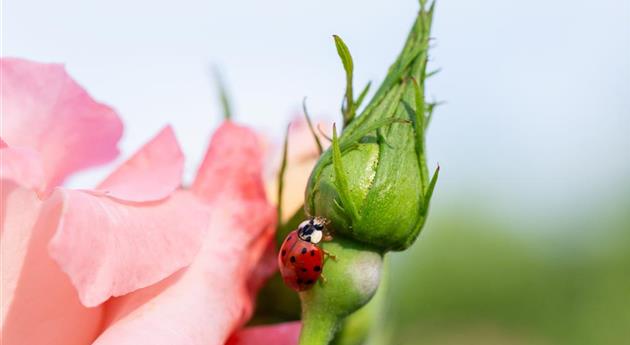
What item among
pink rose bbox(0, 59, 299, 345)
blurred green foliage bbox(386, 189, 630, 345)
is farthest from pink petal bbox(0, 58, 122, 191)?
blurred green foliage bbox(386, 189, 630, 345)

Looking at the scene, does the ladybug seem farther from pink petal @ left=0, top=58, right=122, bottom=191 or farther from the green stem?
pink petal @ left=0, top=58, right=122, bottom=191

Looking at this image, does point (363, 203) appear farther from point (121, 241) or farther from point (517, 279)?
point (517, 279)

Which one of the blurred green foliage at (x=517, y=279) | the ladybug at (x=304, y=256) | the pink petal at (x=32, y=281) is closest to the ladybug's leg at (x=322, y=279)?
the ladybug at (x=304, y=256)

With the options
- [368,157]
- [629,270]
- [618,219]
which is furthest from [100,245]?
[618,219]

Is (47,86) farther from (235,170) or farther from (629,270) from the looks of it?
(629,270)

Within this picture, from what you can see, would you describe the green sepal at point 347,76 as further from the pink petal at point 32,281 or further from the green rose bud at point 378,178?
the pink petal at point 32,281

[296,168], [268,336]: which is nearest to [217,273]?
[268,336]
